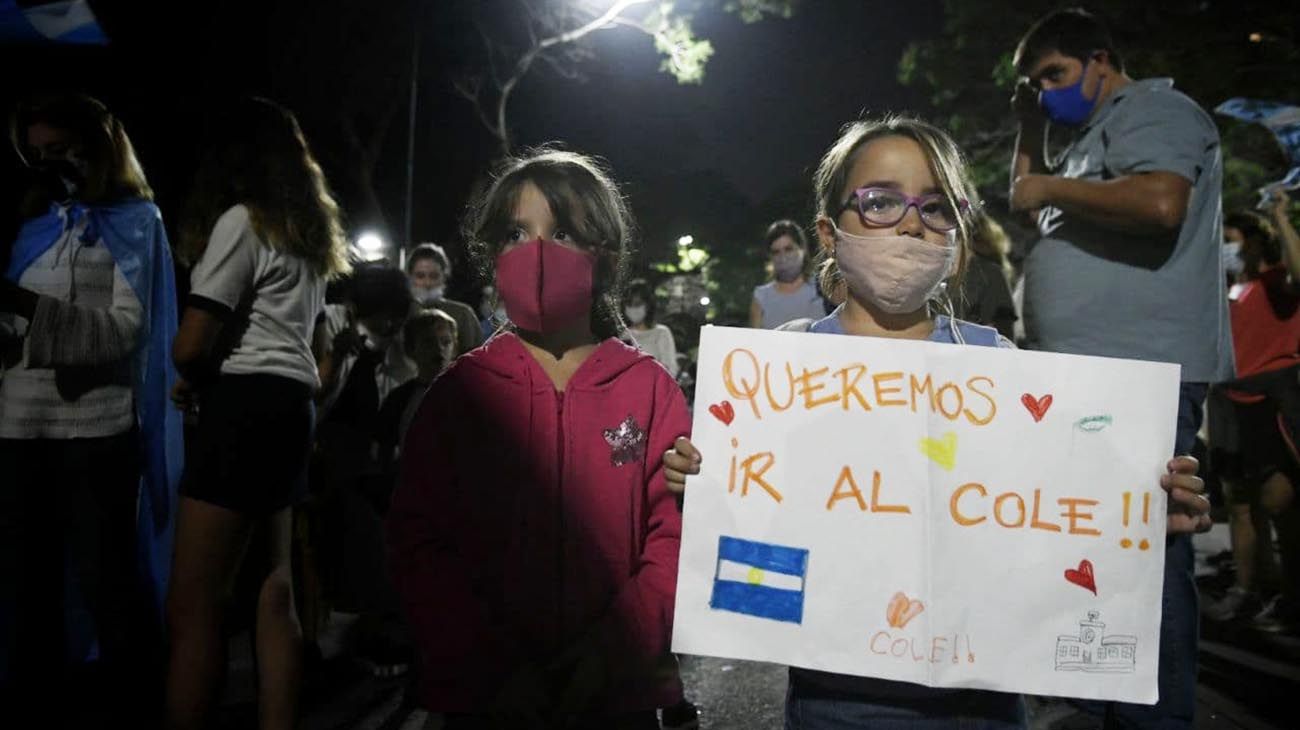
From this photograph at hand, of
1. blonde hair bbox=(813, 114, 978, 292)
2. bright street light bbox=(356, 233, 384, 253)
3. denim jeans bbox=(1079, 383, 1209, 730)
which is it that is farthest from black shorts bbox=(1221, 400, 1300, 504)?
bright street light bbox=(356, 233, 384, 253)

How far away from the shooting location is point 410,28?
57.9ft

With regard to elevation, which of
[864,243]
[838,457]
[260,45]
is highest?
[260,45]

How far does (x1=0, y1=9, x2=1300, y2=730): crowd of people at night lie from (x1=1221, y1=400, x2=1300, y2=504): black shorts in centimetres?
308

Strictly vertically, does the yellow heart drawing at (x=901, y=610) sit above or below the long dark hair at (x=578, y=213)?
below

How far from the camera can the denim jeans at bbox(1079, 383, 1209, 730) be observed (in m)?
2.29

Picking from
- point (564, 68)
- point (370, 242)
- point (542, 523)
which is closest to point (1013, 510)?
point (542, 523)

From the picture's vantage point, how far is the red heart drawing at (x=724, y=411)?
1672mm

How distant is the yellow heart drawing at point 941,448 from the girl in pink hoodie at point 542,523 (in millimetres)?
502

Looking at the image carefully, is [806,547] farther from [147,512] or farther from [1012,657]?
[147,512]

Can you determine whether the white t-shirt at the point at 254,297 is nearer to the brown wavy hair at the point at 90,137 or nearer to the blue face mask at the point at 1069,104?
the brown wavy hair at the point at 90,137

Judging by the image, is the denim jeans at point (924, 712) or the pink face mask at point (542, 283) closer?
the denim jeans at point (924, 712)

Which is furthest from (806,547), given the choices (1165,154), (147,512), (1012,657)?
(147,512)

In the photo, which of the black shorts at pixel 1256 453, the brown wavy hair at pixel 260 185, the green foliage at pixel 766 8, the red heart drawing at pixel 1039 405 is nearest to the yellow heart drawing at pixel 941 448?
→ the red heart drawing at pixel 1039 405

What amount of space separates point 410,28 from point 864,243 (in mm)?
17709
